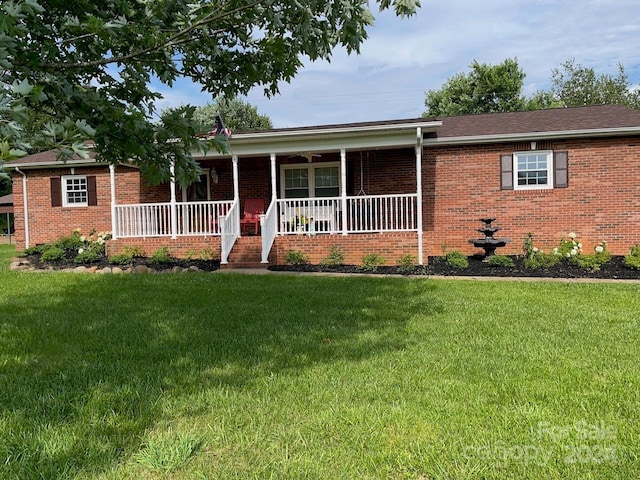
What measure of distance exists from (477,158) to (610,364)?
891 cm

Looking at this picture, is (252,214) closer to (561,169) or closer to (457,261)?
(457,261)

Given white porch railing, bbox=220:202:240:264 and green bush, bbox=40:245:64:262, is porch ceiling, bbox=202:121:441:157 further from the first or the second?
green bush, bbox=40:245:64:262

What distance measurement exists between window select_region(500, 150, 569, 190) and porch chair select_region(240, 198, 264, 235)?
6.46 m

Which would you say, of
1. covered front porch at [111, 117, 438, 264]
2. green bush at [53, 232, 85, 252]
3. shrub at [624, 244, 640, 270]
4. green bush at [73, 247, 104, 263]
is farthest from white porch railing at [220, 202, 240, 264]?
shrub at [624, 244, 640, 270]

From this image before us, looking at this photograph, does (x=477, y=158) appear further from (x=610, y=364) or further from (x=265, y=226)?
(x=610, y=364)

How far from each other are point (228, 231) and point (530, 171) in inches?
295

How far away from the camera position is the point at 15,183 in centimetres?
1502

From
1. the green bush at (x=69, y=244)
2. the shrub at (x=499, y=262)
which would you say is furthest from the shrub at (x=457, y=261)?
the green bush at (x=69, y=244)

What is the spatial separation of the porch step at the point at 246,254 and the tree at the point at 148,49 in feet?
26.1

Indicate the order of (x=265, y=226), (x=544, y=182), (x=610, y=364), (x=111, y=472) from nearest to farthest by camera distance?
(x=111, y=472)
(x=610, y=364)
(x=265, y=226)
(x=544, y=182)

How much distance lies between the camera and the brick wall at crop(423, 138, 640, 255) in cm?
1141

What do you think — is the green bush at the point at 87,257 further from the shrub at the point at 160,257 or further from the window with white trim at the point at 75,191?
the window with white trim at the point at 75,191

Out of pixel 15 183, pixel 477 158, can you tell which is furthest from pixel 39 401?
pixel 15 183

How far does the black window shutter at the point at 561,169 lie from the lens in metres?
11.6
